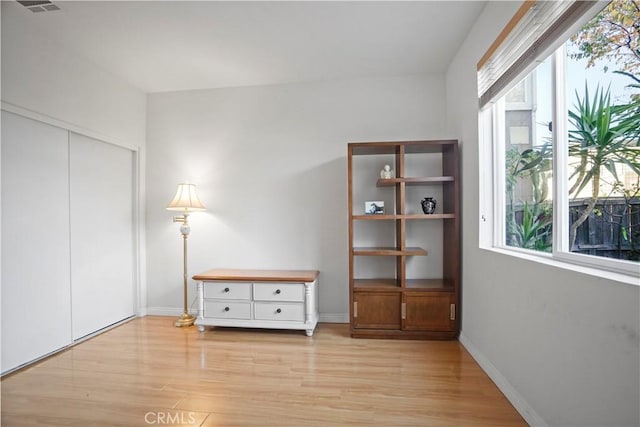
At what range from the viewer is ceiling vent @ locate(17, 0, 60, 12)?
200 cm

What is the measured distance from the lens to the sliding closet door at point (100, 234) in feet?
8.70

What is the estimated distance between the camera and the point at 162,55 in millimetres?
2645

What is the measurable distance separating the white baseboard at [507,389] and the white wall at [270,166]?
1274 millimetres

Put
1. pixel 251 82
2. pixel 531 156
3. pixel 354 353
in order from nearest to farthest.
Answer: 1. pixel 531 156
2. pixel 354 353
3. pixel 251 82

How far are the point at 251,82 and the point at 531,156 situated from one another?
266cm

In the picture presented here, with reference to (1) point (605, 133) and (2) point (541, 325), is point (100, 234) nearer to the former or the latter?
(2) point (541, 325)

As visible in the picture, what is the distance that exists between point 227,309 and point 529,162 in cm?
269

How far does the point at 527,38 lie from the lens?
159 cm

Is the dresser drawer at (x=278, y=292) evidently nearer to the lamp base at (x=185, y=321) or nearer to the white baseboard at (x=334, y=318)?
the white baseboard at (x=334, y=318)

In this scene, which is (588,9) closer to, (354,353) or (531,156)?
(531,156)

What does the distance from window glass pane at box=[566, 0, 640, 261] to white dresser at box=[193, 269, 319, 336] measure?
2.00m

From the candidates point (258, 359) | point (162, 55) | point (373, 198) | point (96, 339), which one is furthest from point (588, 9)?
point (96, 339)

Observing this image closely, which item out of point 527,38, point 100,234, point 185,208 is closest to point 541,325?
point 527,38

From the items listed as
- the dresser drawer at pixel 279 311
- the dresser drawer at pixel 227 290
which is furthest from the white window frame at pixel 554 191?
the dresser drawer at pixel 227 290
